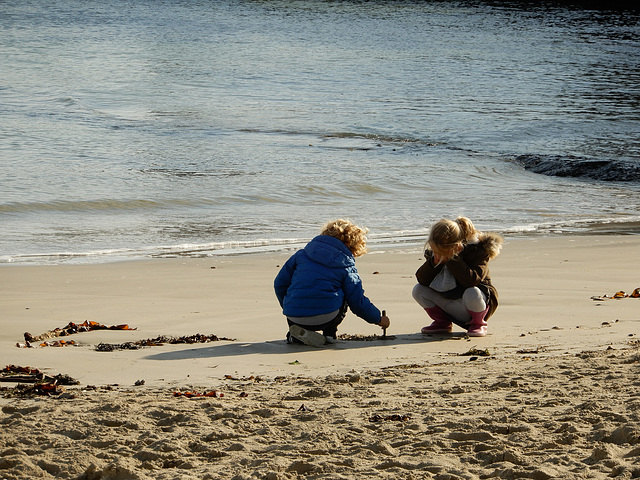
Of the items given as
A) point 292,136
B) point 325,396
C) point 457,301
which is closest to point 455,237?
point 457,301

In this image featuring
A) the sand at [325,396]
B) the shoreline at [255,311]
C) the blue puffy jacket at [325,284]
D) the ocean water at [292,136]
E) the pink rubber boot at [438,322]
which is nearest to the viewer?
the sand at [325,396]

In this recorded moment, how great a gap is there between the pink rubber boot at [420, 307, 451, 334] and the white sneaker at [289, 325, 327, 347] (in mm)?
806

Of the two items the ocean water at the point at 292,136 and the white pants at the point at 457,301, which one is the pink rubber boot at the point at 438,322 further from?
the ocean water at the point at 292,136

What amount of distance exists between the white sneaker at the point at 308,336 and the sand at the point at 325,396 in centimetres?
10

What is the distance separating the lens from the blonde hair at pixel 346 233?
5355mm

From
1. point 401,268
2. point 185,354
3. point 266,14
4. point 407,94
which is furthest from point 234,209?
point 266,14

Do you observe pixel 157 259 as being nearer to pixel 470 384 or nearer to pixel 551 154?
pixel 470 384

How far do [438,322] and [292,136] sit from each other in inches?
588

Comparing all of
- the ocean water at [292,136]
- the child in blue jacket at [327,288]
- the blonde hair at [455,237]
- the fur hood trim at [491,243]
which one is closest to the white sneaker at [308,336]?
the child in blue jacket at [327,288]

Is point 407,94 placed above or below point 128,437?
above

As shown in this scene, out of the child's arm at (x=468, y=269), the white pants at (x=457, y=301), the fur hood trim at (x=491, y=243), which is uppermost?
the fur hood trim at (x=491, y=243)

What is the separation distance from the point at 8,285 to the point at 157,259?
1796 mm

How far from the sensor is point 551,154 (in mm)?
17922

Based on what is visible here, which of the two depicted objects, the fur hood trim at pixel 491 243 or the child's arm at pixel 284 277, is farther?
the child's arm at pixel 284 277
